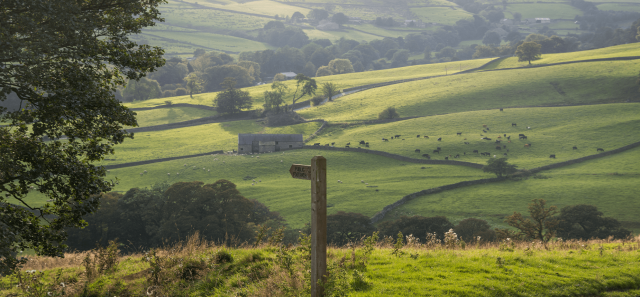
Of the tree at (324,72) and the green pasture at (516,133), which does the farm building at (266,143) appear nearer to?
the green pasture at (516,133)

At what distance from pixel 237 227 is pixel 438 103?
229 ft

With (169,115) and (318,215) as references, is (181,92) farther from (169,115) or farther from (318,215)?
(318,215)

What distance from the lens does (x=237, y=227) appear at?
35281 millimetres

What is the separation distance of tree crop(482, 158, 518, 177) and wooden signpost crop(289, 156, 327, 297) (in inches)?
1941

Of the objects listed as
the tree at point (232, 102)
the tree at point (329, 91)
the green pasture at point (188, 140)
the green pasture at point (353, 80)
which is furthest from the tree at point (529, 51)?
the tree at point (232, 102)

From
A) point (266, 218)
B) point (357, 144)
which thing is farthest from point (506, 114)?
point (266, 218)

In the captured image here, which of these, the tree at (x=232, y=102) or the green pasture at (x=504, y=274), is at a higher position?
the tree at (x=232, y=102)

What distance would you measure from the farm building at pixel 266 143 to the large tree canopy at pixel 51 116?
62495 millimetres

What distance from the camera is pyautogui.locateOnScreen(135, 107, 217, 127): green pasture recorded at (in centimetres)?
9319

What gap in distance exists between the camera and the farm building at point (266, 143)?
7094 cm

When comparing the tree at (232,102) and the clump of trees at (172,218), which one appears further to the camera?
the tree at (232,102)

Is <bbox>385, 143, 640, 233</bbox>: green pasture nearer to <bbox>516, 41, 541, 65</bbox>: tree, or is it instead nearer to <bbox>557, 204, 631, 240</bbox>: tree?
<bbox>557, 204, 631, 240</bbox>: tree

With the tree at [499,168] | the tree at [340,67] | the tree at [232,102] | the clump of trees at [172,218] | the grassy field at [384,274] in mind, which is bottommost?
the clump of trees at [172,218]

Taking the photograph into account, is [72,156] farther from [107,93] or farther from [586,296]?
[586,296]
